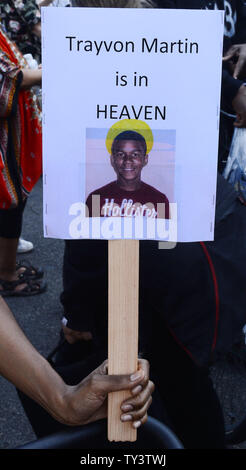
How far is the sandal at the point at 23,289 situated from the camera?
3.07 metres

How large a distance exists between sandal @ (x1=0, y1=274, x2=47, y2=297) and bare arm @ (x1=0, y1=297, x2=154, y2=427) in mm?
2069

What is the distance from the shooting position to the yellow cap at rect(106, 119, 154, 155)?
2.99 ft

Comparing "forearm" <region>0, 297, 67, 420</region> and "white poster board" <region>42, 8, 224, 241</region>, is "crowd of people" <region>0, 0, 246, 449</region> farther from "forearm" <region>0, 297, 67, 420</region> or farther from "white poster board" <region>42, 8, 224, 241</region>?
"white poster board" <region>42, 8, 224, 241</region>

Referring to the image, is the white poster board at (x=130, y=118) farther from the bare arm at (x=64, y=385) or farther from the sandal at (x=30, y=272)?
the sandal at (x=30, y=272)

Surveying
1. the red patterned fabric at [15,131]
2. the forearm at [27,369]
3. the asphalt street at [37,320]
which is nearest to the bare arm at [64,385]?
the forearm at [27,369]

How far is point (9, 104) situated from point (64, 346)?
3.77 feet

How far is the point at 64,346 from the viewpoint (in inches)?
62.8

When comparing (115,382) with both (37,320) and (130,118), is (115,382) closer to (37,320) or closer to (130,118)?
(130,118)

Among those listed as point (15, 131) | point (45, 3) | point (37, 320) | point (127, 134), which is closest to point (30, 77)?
point (15, 131)

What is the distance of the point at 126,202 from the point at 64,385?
12.8 inches

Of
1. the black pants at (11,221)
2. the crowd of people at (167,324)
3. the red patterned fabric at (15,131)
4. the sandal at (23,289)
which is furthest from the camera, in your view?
the sandal at (23,289)

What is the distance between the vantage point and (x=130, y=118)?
2.98 feet

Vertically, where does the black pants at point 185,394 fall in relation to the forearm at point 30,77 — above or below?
below

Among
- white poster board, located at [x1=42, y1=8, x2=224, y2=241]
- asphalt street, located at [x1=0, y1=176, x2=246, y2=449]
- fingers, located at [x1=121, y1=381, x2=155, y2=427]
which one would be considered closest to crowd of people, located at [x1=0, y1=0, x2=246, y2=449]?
fingers, located at [x1=121, y1=381, x2=155, y2=427]
